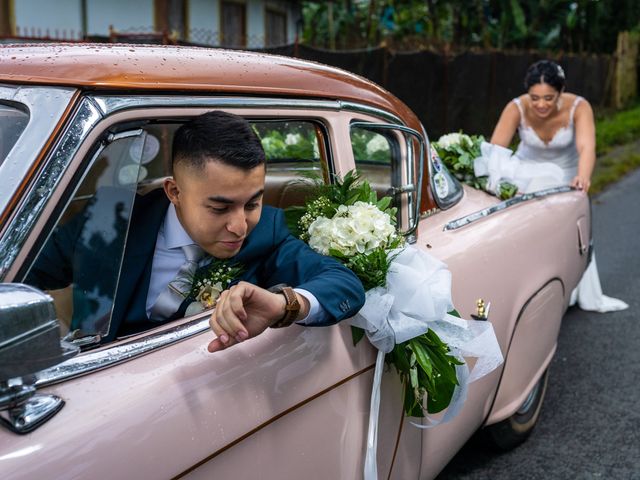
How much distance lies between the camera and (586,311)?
18.7 feet

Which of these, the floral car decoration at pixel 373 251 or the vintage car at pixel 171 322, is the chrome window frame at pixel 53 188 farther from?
the floral car decoration at pixel 373 251

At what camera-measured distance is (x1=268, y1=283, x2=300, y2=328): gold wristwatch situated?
1.76 m

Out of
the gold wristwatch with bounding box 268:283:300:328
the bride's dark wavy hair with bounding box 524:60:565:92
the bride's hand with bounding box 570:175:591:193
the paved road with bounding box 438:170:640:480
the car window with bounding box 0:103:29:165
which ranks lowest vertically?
the paved road with bounding box 438:170:640:480

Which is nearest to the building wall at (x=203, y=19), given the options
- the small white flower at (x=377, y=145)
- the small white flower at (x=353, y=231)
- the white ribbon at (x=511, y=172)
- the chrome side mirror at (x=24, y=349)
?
the white ribbon at (x=511, y=172)

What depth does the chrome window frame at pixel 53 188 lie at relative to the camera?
1581mm

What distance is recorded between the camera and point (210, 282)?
2.09 meters

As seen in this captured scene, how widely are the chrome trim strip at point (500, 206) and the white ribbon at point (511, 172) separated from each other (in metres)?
0.07

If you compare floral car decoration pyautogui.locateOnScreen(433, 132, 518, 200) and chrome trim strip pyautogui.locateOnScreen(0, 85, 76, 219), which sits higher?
chrome trim strip pyautogui.locateOnScreen(0, 85, 76, 219)

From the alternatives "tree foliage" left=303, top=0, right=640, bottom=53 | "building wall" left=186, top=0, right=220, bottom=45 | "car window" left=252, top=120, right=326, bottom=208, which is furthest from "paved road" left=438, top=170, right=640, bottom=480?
"building wall" left=186, top=0, right=220, bottom=45

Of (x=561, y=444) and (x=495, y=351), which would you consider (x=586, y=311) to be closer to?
(x=561, y=444)

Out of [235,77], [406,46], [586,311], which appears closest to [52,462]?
[235,77]

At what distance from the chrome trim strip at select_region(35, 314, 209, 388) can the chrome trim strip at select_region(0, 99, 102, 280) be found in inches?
8.3

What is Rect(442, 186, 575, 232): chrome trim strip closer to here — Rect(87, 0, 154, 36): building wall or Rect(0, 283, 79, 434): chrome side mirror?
Rect(0, 283, 79, 434): chrome side mirror

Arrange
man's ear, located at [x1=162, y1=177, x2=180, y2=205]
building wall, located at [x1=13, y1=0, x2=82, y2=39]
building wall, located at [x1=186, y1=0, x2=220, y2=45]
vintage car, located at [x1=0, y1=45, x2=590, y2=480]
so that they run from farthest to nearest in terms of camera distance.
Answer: building wall, located at [x1=186, y1=0, x2=220, y2=45]
building wall, located at [x1=13, y1=0, x2=82, y2=39]
man's ear, located at [x1=162, y1=177, x2=180, y2=205]
vintage car, located at [x1=0, y1=45, x2=590, y2=480]
